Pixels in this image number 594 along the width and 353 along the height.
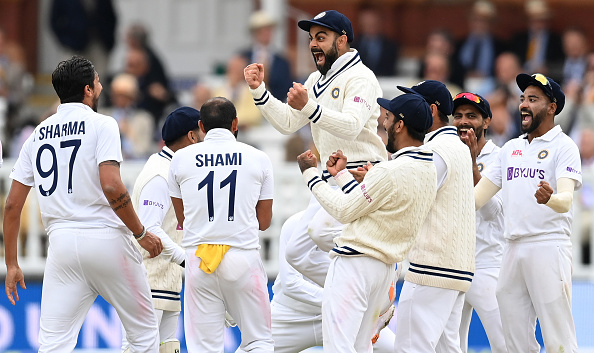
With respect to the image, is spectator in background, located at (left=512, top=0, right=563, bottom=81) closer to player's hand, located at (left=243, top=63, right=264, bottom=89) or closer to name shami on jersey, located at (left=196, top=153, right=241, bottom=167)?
player's hand, located at (left=243, top=63, right=264, bottom=89)

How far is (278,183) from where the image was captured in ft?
44.9

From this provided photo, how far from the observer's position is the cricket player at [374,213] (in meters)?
7.44

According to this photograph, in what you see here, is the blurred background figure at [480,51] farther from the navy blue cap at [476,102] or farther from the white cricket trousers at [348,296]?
the white cricket trousers at [348,296]

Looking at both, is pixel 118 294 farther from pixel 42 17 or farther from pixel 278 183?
pixel 42 17

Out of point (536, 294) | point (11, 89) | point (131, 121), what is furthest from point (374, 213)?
point (11, 89)

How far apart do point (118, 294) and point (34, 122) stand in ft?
27.9

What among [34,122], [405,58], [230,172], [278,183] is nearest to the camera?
[230,172]

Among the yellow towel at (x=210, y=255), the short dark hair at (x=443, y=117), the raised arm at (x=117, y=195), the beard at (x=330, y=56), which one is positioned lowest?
the yellow towel at (x=210, y=255)

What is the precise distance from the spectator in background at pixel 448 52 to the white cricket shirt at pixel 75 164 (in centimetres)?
838

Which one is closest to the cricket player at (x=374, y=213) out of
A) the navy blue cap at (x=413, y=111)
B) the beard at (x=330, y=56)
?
the navy blue cap at (x=413, y=111)

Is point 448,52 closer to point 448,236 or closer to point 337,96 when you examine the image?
point 337,96

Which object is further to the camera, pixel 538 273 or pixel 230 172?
pixel 538 273

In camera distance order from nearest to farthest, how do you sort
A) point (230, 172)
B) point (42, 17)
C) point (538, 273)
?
Answer: 1. point (230, 172)
2. point (538, 273)
3. point (42, 17)

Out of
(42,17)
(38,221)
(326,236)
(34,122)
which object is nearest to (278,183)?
(38,221)
